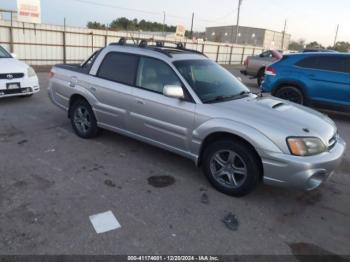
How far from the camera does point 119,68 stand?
4.86 metres

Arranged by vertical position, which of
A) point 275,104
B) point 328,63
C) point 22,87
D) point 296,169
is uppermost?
point 328,63

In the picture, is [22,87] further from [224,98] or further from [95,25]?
[95,25]

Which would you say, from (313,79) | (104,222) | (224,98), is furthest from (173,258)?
(313,79)

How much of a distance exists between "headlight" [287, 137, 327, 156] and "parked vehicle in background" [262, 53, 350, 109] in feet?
16.9

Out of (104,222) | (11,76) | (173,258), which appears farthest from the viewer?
(11,76)

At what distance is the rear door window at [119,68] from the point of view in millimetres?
4691

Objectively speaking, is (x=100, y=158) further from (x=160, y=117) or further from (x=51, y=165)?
(x=160, y=117)

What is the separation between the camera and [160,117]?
13.9 feet

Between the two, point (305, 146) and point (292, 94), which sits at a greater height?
point (305, 146)

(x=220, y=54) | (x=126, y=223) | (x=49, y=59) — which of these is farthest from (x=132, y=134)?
(x=220, y=54)

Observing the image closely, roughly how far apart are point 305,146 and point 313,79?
5.44 metres

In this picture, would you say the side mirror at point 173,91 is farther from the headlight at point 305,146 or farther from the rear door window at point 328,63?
the rear door window at point 328,63

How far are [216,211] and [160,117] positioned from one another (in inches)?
57.7

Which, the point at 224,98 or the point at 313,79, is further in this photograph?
the point at 313,79
